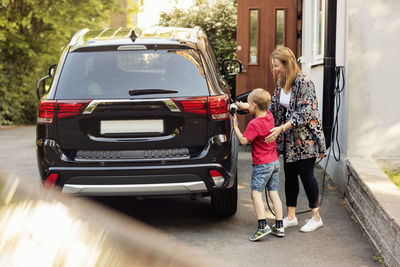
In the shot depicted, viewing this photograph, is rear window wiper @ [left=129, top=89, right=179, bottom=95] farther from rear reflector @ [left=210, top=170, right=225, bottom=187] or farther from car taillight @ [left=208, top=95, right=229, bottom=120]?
rear reflector @ [left=210, top=170, right=225, bottom=187]

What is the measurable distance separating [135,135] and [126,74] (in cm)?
55

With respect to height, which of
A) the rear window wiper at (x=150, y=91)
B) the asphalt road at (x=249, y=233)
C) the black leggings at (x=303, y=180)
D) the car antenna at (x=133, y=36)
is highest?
the car antenna at (x=133, y=36)

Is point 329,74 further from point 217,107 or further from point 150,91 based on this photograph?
point 150,91

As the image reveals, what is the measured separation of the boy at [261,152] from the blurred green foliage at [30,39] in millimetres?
14416

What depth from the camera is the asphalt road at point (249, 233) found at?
472cm

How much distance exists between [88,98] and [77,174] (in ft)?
2.05

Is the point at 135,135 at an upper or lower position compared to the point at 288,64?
lower

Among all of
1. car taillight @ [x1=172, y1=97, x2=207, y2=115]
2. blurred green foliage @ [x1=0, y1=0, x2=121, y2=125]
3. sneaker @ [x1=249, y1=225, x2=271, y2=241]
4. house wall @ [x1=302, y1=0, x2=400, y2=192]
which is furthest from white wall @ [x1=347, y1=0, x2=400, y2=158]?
blurred green foliage @ [x1=0, y1=0, x2=121, y2=125]

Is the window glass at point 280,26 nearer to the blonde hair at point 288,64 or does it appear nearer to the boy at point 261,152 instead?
the blonde hair at point 288,64

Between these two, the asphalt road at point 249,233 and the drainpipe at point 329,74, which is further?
the drainpipe at point 329,74

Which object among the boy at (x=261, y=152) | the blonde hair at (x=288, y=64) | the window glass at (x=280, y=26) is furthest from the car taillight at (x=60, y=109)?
the window glass at (x=280, y=26)

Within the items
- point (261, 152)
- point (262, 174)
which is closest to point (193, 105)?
point (261, 152)

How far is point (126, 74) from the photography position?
16.9 feet

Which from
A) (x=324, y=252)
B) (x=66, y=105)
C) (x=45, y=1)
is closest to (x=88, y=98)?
(x=66, y=105)
